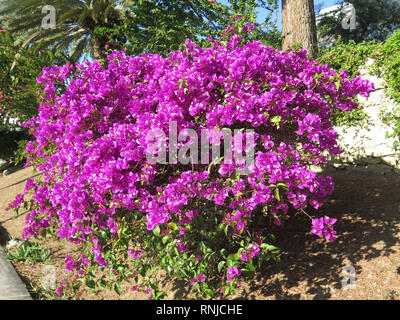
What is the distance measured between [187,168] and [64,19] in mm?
11019

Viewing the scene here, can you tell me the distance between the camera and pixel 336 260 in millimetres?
2682

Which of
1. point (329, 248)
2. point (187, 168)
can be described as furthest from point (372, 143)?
point (187, 168)

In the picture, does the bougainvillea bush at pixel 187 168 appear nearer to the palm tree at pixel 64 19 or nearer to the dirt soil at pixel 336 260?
the dirt soil at pixel 336 260

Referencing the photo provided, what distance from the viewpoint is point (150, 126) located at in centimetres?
233

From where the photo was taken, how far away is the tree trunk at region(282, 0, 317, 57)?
6.13 m

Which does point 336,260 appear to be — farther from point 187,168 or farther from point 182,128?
point 182,128

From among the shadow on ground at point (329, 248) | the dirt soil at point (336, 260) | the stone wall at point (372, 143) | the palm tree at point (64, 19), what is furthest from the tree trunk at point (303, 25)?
the palm tree at point (64, 19)

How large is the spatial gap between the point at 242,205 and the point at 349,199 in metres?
2.43

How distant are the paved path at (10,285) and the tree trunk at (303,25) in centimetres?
618

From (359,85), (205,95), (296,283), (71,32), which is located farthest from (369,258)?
(71,32)

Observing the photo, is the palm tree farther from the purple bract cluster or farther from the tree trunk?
the purple bract cluster

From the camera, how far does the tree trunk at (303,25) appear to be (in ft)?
20.1

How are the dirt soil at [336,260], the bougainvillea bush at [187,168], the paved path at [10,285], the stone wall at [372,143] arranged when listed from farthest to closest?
the stone wall at [372,143] → the paved path at [10,285] → the dirt soil at [336,260] → the bougainvillea bush at [187,168]
